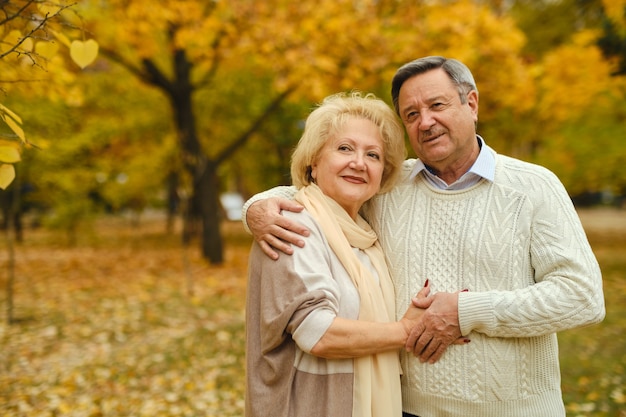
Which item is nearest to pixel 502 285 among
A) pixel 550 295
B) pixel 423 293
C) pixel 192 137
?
pixel 550 295

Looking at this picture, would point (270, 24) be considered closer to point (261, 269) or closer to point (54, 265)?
point (261, 269)

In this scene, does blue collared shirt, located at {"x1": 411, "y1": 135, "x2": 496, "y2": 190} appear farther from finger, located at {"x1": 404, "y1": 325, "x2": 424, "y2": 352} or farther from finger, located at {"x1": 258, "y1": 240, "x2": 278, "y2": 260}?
finger, located at {"x1": 258, "y1": 240, "x2": 278, "y2": 260}

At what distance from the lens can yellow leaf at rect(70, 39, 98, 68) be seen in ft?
7.09

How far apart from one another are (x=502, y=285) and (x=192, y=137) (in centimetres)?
982

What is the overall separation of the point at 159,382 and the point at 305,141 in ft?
12.8

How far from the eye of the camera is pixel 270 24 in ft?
25.1

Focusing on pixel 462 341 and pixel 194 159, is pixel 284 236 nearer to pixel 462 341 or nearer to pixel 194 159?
pixel 462 341

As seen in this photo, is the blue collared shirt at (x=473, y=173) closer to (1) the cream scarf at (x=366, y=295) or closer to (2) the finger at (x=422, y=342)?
(1) the cream scarf at (x=366, y=295)

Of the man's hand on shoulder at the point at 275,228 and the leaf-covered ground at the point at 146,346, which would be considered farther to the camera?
the leaf-covered ground at the point at 146,346

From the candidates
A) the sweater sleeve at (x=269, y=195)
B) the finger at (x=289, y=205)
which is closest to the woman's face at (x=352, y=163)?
the finger at (x=289, y=205)

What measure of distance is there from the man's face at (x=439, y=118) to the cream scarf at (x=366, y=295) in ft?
1.48

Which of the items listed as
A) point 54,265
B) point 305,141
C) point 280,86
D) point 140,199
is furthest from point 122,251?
point 305,141

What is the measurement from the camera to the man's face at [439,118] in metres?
2.11

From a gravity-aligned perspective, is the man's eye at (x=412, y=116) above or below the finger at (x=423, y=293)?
above
